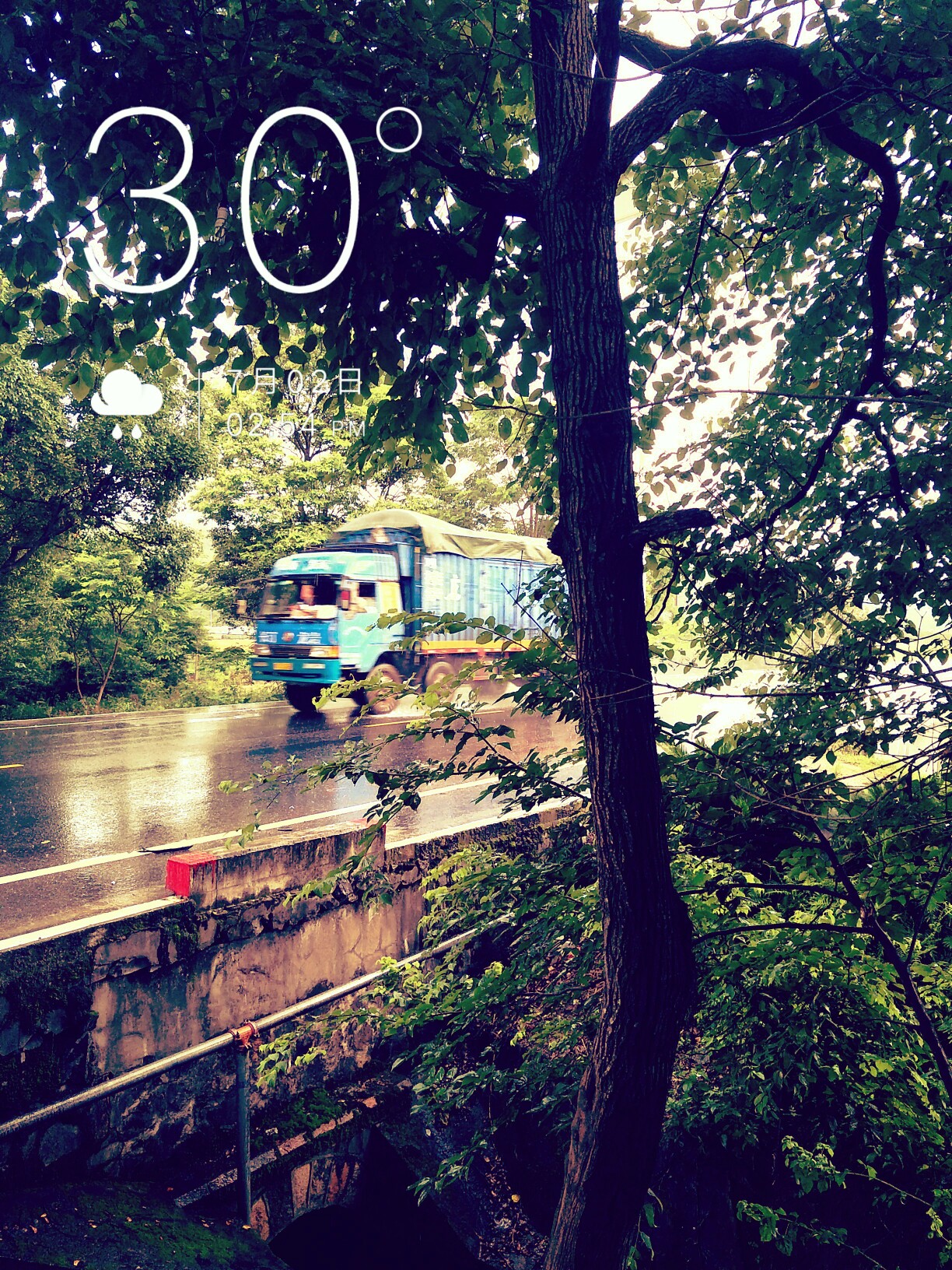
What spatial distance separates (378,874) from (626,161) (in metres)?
3.01

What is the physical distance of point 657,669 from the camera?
3.12m

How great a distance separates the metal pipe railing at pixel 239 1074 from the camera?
10.2 feet

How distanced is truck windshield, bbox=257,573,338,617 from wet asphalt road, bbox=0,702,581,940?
1.86m

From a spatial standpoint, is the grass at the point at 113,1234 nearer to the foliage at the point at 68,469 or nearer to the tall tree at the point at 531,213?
the tall tree at the point at 531,213

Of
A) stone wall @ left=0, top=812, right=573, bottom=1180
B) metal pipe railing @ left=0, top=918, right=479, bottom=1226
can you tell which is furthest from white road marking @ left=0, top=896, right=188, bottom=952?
metal pipe railing @ left=0, top=918, right=479, bottom=1226

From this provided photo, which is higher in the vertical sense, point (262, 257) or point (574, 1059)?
point (262, 257)

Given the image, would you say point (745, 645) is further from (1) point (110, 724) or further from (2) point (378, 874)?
(1) point (110, 724)

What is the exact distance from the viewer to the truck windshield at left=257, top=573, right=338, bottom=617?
12.8 meters

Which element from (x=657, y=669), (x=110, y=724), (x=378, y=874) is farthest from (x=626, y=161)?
(x=110, y=724)

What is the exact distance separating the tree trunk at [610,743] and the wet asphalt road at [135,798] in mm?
1806

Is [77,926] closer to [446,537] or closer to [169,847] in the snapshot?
[169,847]

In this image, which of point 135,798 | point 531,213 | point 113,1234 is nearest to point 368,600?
point 135,798

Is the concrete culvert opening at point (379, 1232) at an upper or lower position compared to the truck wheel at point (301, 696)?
lower

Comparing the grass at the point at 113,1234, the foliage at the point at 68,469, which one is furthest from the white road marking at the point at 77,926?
the foliage at the point at 68,469
